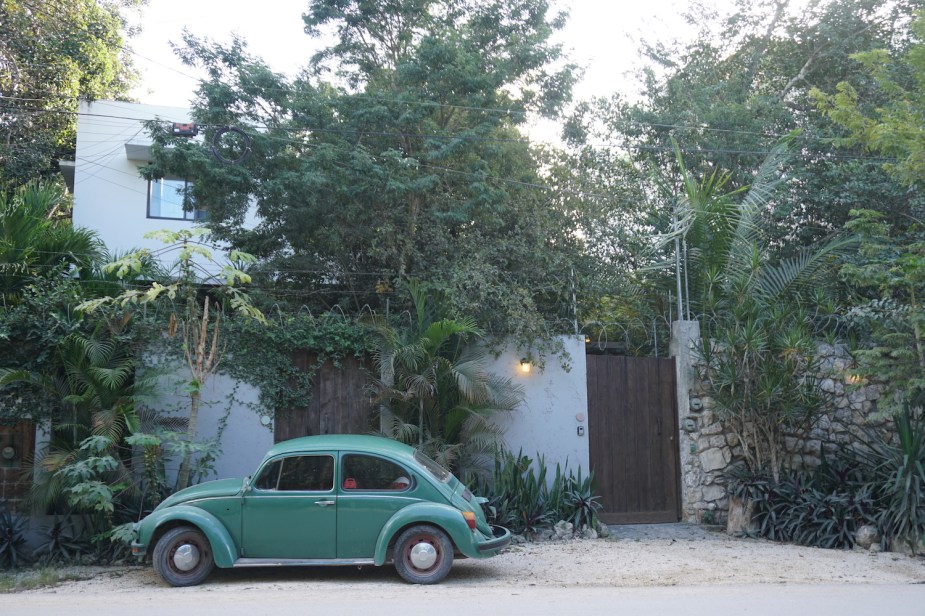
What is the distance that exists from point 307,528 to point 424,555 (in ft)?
3.97

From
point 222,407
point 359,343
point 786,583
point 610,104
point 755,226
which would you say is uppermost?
point 610,104

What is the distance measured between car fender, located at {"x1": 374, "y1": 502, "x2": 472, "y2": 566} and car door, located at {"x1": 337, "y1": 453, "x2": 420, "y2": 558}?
98 mm

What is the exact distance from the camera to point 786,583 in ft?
26.9

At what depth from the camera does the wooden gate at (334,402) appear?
37.3 feet

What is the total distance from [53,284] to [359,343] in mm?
4057

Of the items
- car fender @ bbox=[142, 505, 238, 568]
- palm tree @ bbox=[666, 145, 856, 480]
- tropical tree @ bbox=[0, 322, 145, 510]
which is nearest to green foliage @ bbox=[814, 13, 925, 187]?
palm tree @ bbox=[666, 145, 856, 480]

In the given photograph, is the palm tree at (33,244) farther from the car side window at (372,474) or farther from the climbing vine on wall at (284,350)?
the car side window at (372,474)

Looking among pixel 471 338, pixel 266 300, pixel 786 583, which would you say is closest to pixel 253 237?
pixel 266 300

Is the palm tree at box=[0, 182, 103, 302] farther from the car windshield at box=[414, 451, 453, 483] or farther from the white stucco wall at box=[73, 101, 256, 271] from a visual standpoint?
the white stucco wall at box=[73, 101, 256, 271]

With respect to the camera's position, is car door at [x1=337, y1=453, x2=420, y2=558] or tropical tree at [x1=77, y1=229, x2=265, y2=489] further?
tropical tree at [x1=77, y1=229, x2=265, y2=489]

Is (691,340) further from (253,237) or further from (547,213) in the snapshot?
(253,237)

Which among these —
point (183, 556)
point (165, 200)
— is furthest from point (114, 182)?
point (183, 556)

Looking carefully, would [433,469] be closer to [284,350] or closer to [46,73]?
[284,350]

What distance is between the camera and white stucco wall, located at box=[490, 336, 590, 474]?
11.9 metres
